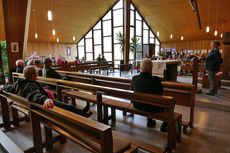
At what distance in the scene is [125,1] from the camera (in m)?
9.39

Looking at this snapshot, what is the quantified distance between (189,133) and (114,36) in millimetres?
9694

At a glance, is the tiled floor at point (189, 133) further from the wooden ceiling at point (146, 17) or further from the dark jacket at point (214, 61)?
the wooden ceiling at point (146, 17)

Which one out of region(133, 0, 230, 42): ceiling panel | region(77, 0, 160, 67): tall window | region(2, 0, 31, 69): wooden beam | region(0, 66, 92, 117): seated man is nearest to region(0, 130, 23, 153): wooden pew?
region(0, 66, 92, 117): seated man

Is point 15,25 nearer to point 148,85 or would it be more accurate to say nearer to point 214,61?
point 148,85

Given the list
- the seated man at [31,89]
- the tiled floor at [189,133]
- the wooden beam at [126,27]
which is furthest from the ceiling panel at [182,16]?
the seated man at [31,89]

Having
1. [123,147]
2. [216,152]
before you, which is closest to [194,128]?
[216,152]

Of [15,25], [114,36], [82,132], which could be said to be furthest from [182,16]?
[82,132]

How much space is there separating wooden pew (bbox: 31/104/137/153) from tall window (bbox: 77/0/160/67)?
29.7 feet

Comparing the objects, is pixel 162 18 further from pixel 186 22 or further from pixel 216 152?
pixel 216 152

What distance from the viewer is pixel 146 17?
36.9ft

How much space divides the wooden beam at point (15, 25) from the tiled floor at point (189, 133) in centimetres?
322

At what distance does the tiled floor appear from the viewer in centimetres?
198

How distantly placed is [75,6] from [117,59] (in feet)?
14.4

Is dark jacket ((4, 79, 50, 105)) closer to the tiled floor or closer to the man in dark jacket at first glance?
the tiled floor
